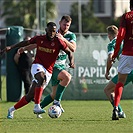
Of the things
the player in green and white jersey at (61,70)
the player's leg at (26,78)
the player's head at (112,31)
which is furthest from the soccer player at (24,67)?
the player's head at (112,31)

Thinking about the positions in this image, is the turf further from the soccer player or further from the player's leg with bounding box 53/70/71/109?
the soccer player

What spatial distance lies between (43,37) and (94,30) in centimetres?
5165

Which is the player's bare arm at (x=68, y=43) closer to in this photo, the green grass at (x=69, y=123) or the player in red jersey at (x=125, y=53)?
the player in red jersey at (x=125, y=53)

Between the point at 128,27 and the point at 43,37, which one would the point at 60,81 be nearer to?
the point at 43,37

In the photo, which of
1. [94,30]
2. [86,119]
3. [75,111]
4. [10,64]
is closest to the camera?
[86,119]

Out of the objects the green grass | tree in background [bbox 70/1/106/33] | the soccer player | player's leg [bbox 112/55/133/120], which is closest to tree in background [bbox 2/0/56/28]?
tree in background [bbox 70/1/106/33]

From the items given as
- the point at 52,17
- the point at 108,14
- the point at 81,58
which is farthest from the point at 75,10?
the point at 81,58

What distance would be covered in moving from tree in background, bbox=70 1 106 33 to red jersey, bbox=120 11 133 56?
51.9 metres

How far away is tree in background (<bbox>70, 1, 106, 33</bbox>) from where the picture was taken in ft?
214

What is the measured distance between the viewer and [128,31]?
13016 millimetres

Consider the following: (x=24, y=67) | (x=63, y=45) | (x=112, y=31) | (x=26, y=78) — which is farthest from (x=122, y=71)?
(x=24, y=67)

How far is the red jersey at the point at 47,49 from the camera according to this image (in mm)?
13570

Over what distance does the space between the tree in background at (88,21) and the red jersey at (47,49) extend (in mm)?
51461

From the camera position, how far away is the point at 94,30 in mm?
65125
